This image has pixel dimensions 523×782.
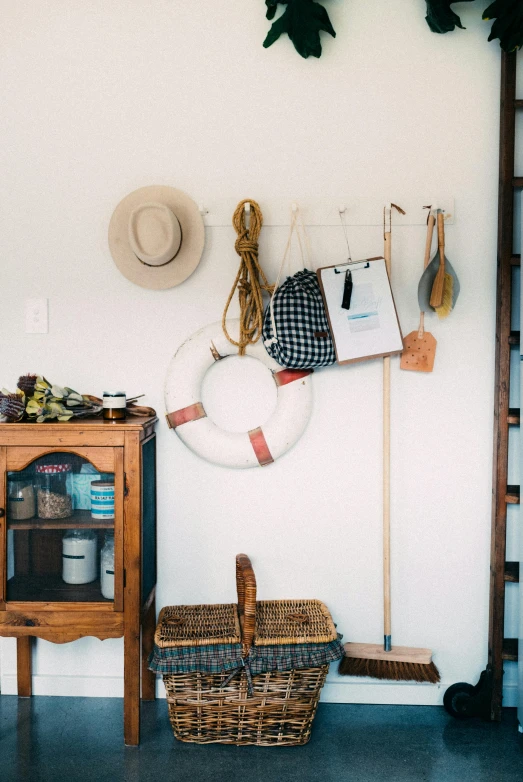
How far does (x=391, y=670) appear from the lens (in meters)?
2.26

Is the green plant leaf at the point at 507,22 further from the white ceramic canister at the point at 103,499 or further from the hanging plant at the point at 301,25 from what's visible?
the white ceramic canister at the point at 103,499

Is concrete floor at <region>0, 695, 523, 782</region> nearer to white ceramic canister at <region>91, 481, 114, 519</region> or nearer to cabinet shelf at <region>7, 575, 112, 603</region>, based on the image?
cabinet shelf at <region>7, 575, 112, 603</region>

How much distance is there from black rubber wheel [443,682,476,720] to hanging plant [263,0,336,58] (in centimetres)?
226

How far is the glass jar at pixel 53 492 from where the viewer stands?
6.78 ft

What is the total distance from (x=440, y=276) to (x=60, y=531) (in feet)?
4.96

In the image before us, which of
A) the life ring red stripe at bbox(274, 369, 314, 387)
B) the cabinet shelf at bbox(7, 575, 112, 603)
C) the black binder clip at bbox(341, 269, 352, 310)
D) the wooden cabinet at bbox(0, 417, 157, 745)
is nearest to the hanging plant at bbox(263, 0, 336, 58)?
the black binder clip at bbox(341, 269, 352, 310)

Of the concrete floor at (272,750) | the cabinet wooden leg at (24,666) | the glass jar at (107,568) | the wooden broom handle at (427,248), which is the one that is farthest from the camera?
the cabinet wooden leg at (24,666)

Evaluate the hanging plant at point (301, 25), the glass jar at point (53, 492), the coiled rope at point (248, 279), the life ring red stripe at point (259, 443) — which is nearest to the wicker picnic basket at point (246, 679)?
the life ring red stripe at point (259, 443)

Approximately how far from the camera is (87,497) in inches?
81.7

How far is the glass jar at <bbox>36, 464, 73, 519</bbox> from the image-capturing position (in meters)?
2.07

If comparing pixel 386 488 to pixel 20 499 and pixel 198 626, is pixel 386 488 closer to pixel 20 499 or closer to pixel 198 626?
pixel 198 626

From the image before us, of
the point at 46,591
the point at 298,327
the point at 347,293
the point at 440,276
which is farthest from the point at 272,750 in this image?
the point at 440,276

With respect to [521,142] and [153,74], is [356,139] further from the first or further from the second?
[153,74]

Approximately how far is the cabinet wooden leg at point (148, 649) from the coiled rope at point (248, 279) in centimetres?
98
